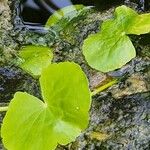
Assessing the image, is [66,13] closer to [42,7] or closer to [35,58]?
[42,7]

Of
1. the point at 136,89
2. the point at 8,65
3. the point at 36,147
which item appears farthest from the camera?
the point at 8,65

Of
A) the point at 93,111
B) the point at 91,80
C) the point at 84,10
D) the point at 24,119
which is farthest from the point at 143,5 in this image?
the point at 24,119

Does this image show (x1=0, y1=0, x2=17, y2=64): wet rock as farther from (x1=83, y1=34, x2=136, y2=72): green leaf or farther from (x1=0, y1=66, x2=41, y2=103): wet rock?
(x1=83, y1=34, x2=136, y2=72): green leaf

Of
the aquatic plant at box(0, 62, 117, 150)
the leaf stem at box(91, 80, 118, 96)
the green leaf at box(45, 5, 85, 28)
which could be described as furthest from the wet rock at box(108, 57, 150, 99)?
the green leaf at box(45, 5, 85, 28)

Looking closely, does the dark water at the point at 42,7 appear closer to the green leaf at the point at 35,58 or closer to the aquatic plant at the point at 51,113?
the green leaf at the point at 35,58

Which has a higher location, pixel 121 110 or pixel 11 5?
pixel 11 5

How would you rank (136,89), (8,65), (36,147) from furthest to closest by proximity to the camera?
(8,65)
(136,89)
(36,147)

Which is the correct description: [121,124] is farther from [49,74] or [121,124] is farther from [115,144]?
[49,74]
